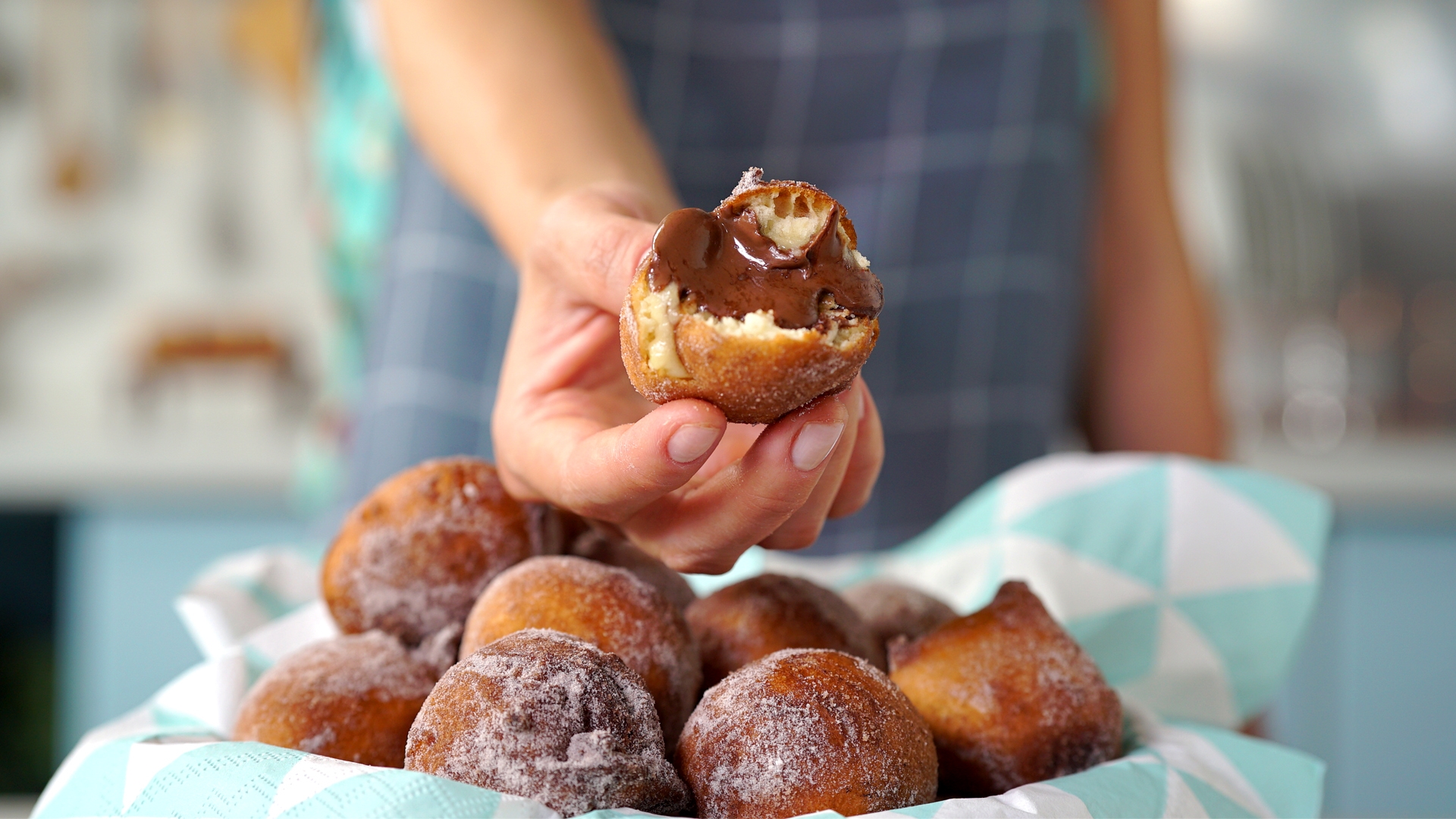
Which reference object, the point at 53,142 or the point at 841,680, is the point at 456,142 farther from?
the point at 53,142

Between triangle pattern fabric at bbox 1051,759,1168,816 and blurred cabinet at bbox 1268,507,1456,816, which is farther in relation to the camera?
blurred cabinet at bbox 1268,507,1456,816

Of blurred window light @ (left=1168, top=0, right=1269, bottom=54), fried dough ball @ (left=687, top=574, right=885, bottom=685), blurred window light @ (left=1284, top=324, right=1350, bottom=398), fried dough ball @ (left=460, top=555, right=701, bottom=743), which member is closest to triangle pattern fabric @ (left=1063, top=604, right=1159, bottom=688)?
fried dough ball @ (left=687, top=574, right=885, bottom=685)

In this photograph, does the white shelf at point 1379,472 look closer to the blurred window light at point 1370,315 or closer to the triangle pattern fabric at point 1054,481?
the blurred window light at point 1370,315

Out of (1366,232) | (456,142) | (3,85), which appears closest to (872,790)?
(456,142)

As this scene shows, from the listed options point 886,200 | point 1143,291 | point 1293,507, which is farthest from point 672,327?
point 1143,291

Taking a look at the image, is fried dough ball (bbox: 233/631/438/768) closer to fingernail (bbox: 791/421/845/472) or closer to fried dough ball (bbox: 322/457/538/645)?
fried dough ball (bbox: 322/457/538/645)

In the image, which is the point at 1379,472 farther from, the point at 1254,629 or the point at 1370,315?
the point at 1254,629
